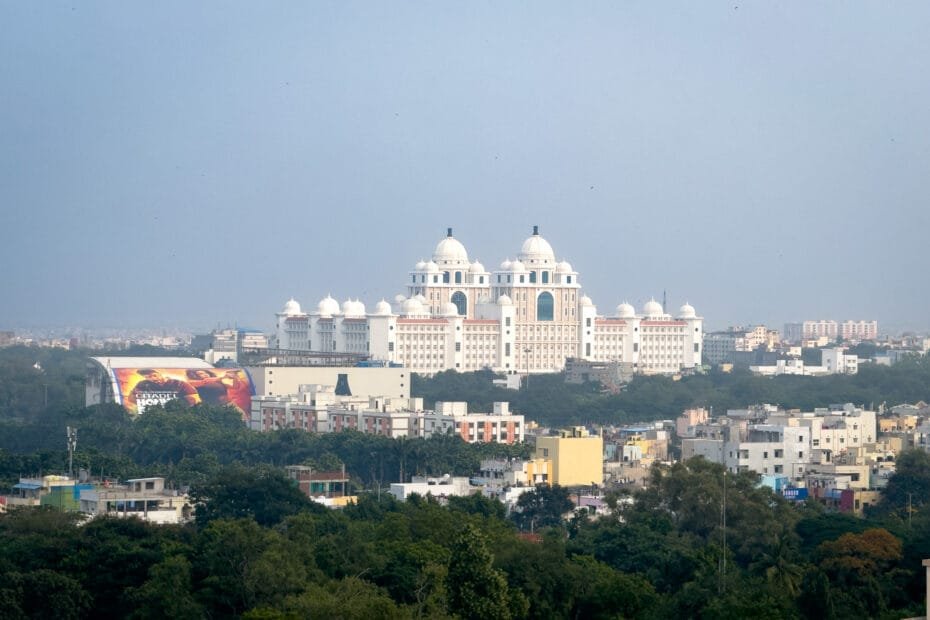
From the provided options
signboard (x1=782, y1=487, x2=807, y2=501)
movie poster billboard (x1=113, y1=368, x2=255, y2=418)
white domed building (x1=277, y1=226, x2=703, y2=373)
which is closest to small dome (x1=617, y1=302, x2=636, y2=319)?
white domed building (x1=277, y1=226, x2=703, y2=373)

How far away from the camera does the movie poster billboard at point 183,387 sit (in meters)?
74.1

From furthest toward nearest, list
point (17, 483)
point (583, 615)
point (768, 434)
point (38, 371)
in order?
1. point (38, 371)
2. point (768, 434)
3. point (17, 483)
4. point (583, 615)

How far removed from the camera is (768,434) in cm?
4972

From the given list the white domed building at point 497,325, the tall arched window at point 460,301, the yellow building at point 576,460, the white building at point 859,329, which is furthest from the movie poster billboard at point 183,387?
the white building at point 859,329

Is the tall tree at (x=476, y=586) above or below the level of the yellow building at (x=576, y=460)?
below

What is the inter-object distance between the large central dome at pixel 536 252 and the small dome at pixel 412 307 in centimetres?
633

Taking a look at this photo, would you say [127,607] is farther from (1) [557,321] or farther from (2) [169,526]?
(1) [557,321]

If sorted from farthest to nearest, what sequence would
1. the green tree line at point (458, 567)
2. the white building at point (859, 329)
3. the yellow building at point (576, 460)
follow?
the white building at point (859, 329) → the yellow building at point (576, 460) → the green tree line at point (458, 567)

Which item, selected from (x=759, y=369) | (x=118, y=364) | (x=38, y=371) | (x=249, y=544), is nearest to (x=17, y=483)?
(x=249, y=544)

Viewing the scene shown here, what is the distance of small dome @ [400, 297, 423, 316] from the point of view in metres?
95.8

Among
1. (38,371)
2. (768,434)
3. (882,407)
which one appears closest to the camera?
(768,434)

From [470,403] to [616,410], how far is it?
520 cm

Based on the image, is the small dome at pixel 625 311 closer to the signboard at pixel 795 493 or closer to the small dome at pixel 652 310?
the small dome at pixel 652 310

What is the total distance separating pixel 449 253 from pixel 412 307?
4809 mm
